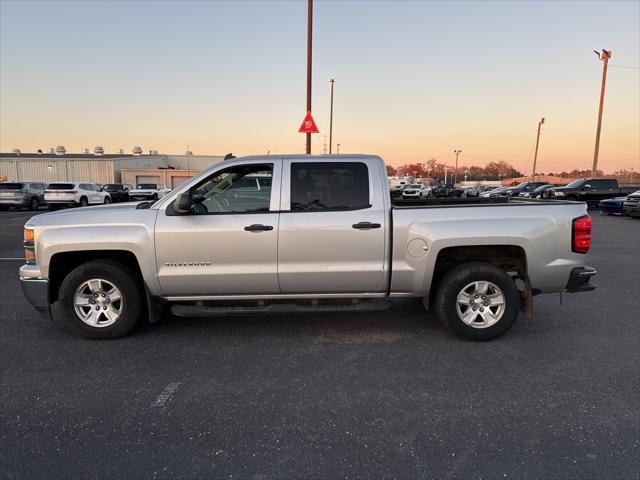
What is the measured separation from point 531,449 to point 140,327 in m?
3.95

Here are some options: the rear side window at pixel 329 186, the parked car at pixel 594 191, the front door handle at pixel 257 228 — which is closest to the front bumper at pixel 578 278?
the rear side window at pixel 329 186

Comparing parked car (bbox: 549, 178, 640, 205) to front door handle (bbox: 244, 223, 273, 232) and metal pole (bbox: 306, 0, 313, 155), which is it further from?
front door handle (bbox: 244, 223, 273, 232)

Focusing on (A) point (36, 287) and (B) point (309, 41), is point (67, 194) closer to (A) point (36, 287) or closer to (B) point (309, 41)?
(B) point (309, 41)

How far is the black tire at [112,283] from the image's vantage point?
433cm

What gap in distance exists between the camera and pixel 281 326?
4.89 metres

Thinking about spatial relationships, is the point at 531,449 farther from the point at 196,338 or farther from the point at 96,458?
the point at 196,338

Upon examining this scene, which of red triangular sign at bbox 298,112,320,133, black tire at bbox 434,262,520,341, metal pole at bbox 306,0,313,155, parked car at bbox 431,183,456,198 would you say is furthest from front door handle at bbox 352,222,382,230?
parked car at bbox 431,183,456,198

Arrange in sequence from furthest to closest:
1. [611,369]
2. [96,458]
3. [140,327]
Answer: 1. [140,327]
2. [611,369]
3. [96,458]

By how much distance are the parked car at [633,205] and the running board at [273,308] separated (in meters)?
17.9

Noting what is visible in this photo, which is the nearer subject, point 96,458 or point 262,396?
point 96,458

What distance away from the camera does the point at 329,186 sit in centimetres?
443

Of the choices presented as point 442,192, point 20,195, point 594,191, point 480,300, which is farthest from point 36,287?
point 594,191

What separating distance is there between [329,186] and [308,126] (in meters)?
6.63

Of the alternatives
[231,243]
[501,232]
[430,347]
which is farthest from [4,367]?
[501,232]
